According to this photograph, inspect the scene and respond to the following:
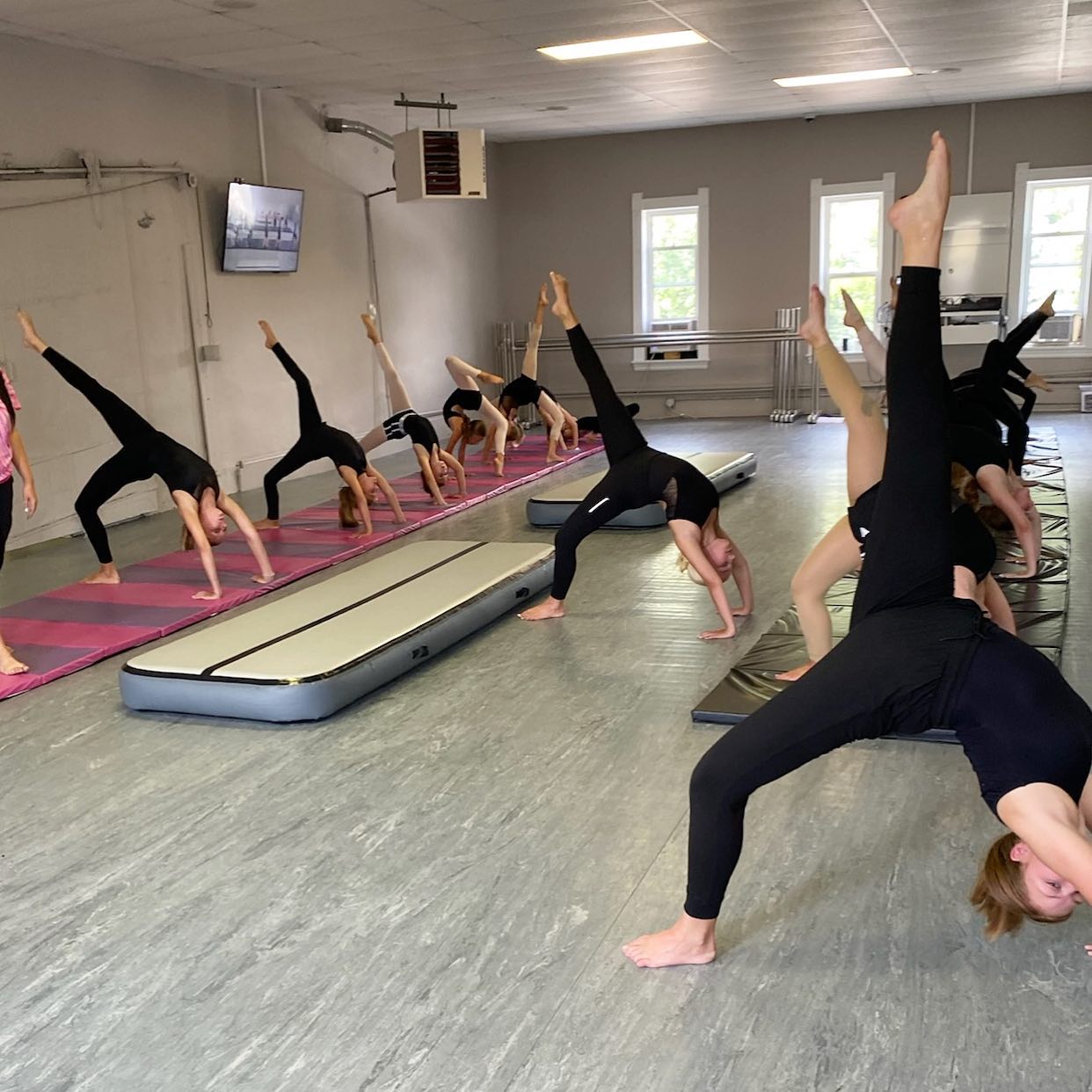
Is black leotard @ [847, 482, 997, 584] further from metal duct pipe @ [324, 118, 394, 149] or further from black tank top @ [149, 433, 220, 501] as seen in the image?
metal duct pipe @ [324, 118, 394, 149]

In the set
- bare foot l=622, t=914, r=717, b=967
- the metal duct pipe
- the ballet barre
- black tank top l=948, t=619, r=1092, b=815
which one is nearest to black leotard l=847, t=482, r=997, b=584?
black tank top l=948, t=619, r=1092, b=815

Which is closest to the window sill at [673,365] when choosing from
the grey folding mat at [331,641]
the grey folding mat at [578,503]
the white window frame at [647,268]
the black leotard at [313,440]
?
the white window frame at [647,268]

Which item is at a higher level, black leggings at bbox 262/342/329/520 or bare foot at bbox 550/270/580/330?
bare foot at bbox 550/270/580/330

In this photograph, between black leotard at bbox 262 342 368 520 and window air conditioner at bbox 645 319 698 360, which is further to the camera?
window air conditioner at bbox 645 319 698 360

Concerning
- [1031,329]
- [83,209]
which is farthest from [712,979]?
[83,209]

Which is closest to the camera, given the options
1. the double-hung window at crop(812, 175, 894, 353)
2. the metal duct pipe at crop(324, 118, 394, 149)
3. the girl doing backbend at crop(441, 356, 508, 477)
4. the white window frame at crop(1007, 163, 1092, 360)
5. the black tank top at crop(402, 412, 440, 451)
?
the black tank top at crop(402, 412, 440, 451)

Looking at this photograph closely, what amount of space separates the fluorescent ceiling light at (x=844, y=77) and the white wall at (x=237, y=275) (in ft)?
12.2

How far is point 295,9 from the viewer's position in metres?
5.97

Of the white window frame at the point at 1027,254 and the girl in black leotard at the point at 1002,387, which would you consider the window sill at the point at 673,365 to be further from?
the girl in black leotard at the point at 1002,387

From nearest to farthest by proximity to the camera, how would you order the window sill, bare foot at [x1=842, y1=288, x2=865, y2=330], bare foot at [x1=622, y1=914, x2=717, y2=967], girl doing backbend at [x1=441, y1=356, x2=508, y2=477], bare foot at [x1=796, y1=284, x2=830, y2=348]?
1. bare foot at [x1=622, y1=914, x2=717, y2=967]
2. bare foot at [x1=796, y1=284, x2=830, y2=348]
3. bare foot at [x1=842, y1=288, x2=865, y2=330]
4. girl doing backbend at [x1=441, y1=356, x2=508, y2=477]
5. the window sill

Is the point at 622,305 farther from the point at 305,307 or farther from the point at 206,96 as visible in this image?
the point at 206,96

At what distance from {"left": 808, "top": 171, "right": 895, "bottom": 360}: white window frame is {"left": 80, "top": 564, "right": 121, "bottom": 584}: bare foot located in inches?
321

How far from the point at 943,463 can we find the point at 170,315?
21.9 feet

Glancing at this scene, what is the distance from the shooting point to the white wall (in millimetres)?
6418
